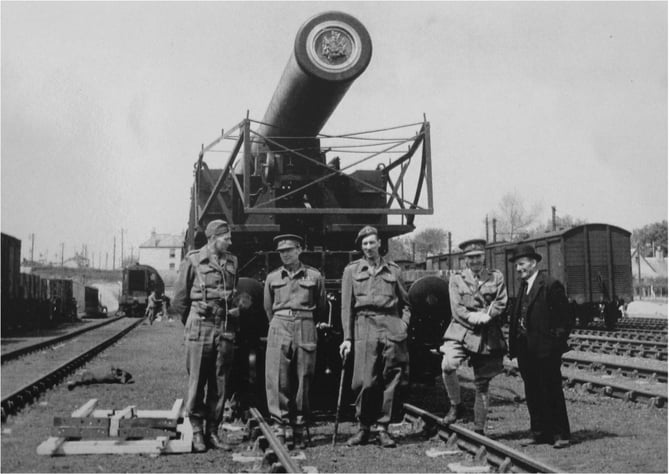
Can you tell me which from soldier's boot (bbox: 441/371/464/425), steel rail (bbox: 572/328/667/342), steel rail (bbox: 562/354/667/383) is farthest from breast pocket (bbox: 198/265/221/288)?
steel rail (bbox: 572/328/667/342)

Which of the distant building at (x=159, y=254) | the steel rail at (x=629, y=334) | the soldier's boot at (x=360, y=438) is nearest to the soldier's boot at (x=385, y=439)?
the soldier's boot at (x=360, y=438)

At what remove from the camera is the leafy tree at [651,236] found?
67.2 metres

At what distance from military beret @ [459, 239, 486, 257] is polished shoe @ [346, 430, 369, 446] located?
1760mm

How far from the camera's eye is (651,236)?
2687 inches

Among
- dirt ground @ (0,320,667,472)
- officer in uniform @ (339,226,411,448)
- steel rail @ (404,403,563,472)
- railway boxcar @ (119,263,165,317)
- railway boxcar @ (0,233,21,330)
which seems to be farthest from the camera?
railway boxcar @ (119,263,165,317)

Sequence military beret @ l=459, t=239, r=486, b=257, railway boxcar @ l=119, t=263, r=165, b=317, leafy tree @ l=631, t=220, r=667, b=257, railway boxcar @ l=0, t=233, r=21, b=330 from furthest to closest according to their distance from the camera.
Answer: leafy tree @ l=631, t=220, r=667, b=257
railway boxcar @ l=119, t=263, r=165, b=317
railway boxcar @ l=0, t=233, r=21, b=330
military beret @ l=459, t=239, r=486, b=257

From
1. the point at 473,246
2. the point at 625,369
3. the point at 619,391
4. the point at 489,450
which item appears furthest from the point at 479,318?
the point at 625,369

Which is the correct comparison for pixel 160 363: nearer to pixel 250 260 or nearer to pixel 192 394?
pixel 250 260

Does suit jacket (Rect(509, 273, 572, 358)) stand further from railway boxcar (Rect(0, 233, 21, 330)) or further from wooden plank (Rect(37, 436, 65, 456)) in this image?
railway boxcar (Rect(0, 233, 21, 330))

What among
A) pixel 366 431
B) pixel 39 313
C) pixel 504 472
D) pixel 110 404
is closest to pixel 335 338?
pixel 366 431

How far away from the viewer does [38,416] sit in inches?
293

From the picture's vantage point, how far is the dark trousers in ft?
18.8

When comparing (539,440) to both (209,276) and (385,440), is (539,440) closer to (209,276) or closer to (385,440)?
(385,440)

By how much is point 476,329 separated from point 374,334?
0.88 m
